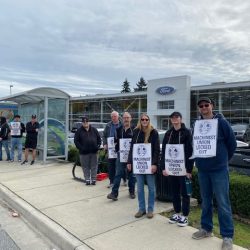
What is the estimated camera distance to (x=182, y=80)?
42000 millimetres

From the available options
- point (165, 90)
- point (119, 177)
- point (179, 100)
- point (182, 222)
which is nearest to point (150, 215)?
point (182, 222)

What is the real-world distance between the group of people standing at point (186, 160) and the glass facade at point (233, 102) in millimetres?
33348

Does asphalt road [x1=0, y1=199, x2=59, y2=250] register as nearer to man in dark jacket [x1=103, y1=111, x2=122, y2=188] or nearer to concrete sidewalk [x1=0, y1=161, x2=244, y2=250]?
concrete sidewalk [x1=0, y1=161, x2=244, y2=250]

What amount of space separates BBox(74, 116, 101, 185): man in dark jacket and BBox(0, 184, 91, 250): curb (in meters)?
1.88

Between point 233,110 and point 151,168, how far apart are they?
3591cm

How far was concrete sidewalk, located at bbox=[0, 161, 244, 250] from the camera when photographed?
457cm

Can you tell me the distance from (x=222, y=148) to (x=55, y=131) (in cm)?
910

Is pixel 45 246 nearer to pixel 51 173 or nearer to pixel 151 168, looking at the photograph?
pixel 151 168

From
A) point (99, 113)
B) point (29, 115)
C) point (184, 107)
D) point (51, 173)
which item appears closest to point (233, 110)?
point (184, 107)

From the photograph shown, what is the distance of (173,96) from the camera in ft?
141

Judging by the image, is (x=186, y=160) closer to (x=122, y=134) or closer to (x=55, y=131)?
(x=122, y=134)

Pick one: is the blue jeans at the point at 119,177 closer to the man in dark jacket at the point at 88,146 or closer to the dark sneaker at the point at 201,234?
the man in dark jacket at the point at 88,146

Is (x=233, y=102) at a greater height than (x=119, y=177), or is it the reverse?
(x=233, y=102)

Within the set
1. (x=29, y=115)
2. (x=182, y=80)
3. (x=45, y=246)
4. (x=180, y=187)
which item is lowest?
(x=45, y=246)
